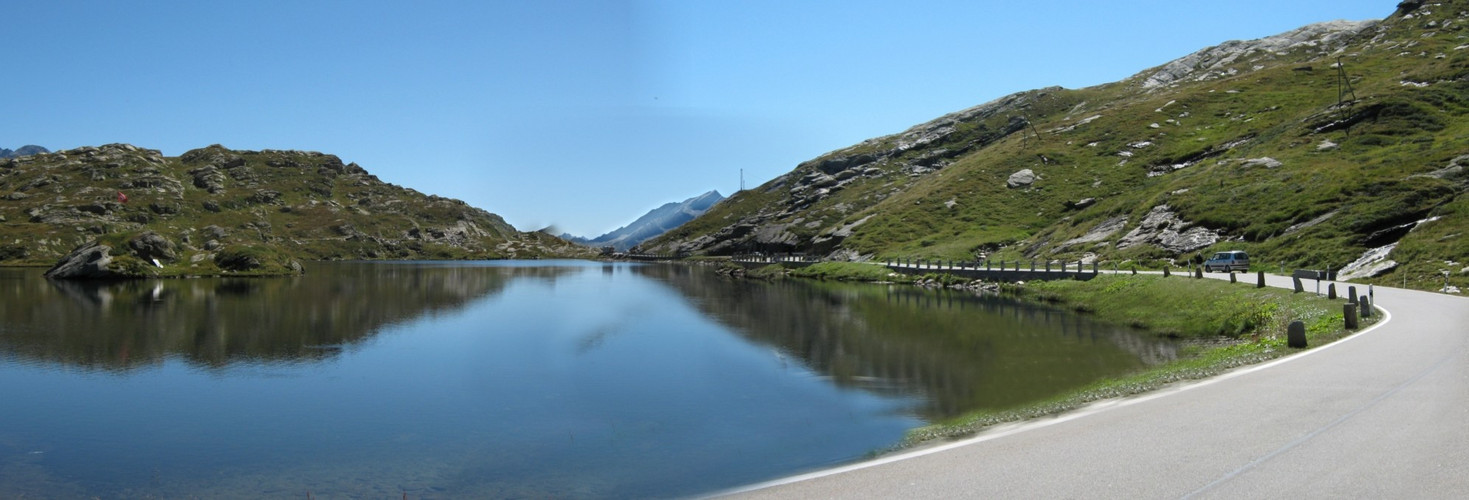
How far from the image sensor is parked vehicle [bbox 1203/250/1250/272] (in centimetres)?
6406

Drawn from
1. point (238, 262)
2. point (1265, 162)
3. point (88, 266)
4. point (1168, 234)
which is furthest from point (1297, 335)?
point (238, 262)

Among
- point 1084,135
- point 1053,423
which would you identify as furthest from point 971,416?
point 1084,135

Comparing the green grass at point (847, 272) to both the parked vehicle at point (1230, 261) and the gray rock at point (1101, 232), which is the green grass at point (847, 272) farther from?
the parked vehicle at point (1230, 261)

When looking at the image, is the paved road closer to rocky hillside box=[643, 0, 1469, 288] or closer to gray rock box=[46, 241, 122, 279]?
rocky hillside box=[643, 0, 1469, 288]

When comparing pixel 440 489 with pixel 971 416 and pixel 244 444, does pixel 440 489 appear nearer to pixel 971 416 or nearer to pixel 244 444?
pixel 244 444

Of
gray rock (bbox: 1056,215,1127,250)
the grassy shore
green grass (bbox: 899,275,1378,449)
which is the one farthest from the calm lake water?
gray rock (bbox: 1056,215,1127,250)

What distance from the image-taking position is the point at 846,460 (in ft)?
57.6

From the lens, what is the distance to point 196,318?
50688 millimetres

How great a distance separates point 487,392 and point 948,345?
22.7 m

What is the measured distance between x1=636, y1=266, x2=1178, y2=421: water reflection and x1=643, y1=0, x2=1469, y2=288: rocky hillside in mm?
23944

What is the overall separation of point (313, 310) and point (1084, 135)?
530ft

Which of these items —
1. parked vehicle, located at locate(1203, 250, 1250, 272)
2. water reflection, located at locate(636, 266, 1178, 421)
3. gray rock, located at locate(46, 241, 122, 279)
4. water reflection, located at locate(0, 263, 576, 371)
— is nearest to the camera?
water reflection, located at locate(636, 266, 1178, 421)

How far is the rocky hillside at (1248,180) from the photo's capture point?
6156 centimetres

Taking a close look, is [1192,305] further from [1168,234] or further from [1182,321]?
[1168,234]
